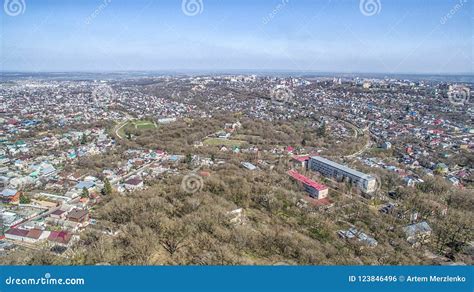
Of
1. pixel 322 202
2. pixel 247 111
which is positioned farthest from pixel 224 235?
pixel 247 111

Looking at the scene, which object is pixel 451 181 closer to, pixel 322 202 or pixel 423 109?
pixel 322 202

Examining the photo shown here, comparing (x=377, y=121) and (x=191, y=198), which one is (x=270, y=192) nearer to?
(x=191, y=198)

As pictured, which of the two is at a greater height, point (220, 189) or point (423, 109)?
point (423, 109)

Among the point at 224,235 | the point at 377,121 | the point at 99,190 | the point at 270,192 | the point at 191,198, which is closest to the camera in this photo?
the point at 224,235

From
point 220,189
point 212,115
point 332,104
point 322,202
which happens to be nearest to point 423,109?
point 332,104

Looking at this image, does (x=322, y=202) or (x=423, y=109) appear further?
(x=423, y=109)

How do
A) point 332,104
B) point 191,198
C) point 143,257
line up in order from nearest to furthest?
point 143,257
point 191,198
point 332,104
